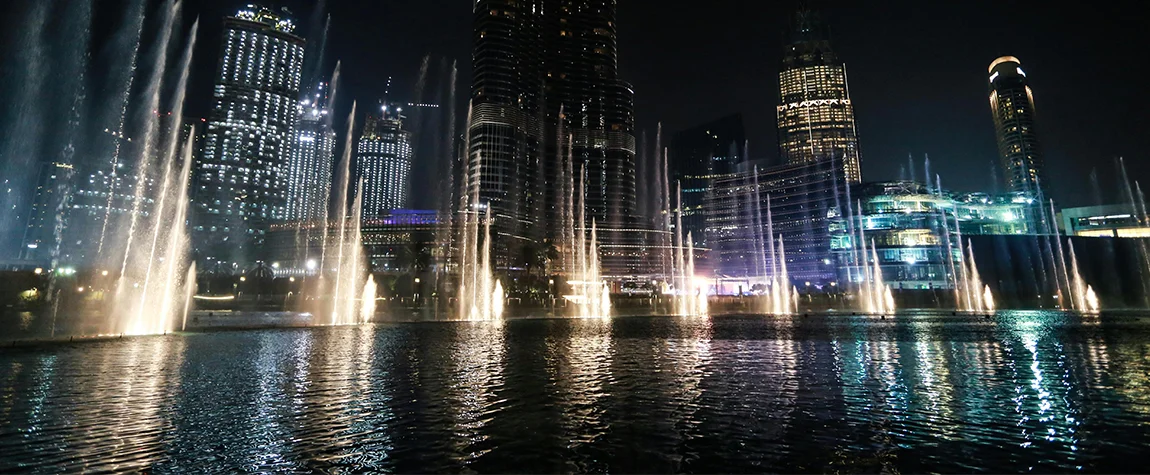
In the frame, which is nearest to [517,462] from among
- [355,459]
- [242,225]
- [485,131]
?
[355,459]

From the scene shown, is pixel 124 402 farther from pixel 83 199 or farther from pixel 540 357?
pixel 83 199

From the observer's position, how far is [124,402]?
12.8 meters

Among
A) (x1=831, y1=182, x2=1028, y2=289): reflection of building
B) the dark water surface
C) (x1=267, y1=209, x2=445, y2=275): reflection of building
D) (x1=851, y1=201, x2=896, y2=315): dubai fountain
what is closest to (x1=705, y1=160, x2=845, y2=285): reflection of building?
(x1=851, y1=201, x2=896, y2=315): dubai fountain

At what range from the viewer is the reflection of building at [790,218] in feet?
543

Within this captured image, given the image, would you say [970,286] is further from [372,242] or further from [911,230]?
[372,242]

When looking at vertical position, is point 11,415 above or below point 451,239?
below

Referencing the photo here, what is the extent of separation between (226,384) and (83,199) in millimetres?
183304

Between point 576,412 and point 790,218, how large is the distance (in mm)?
183499

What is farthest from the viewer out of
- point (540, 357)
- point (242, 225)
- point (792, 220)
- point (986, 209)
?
point (242, 225)

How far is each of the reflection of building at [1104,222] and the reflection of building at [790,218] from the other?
220ft

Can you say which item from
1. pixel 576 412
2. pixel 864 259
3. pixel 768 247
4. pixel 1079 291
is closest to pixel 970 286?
pixel 1079 291

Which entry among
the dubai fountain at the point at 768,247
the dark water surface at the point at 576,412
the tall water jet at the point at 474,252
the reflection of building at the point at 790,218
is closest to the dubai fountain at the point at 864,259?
the reflection of building at the point at 790,218

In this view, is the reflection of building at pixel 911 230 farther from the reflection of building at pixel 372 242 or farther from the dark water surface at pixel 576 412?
the dark water surface at pixel 576 412

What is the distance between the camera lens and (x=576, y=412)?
11.8 meters
